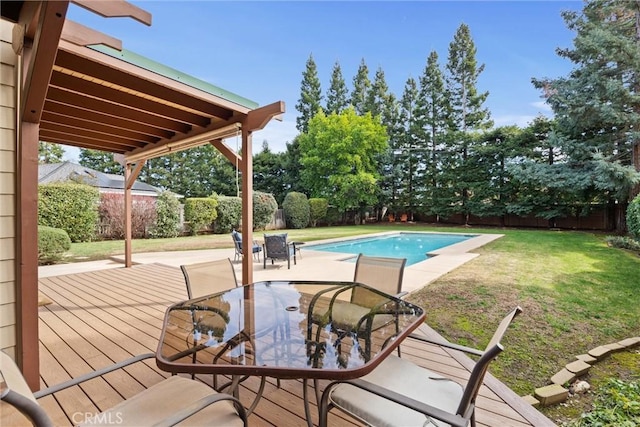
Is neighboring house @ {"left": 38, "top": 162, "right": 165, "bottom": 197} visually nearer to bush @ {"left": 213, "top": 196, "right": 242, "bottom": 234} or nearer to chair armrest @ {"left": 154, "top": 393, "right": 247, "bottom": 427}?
bush @ {"left": 213, "top": 196, "right": 242, "bottom": 234}

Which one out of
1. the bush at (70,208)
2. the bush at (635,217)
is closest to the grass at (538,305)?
the bush at (635,217)

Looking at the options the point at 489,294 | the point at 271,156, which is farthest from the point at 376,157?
the point at 489,294

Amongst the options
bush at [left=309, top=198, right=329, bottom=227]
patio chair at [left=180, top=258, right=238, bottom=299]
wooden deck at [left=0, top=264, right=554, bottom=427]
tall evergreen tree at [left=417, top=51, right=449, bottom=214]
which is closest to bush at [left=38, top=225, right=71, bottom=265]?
wooden deck at [left=0, top=264, right=554, bottom=427]

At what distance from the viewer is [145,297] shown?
4.30 metres

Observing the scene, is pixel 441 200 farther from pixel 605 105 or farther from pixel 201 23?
pixel 201 23

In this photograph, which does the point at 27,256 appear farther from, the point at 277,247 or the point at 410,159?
the point at 410,159

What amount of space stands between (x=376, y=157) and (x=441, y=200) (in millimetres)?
4758

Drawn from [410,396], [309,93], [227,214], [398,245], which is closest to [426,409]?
[410,396]

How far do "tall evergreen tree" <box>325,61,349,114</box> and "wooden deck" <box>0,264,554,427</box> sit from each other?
70.1ft

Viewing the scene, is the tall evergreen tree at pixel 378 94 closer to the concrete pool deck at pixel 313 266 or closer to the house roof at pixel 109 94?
the concrete pool deck at pixel 313 266

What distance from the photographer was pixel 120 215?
1117 cm

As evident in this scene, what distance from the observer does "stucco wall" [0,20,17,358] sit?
2041 mm

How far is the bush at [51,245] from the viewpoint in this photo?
22.8 feet

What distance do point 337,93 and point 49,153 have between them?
1989 centimetres
